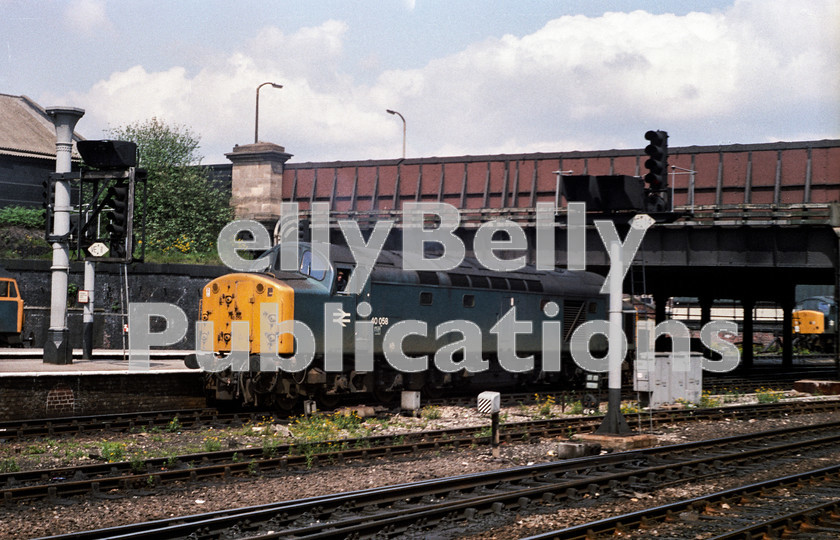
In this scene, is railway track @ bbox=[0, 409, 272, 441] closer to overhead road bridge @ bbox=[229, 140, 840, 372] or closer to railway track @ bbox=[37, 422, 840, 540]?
railway track @ bbox=[37, 422, 840, 540]

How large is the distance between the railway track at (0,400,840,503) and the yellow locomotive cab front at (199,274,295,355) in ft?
11.8

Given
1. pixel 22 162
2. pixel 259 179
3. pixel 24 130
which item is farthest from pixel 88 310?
pixel 24 130

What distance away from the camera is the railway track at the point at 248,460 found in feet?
39.0

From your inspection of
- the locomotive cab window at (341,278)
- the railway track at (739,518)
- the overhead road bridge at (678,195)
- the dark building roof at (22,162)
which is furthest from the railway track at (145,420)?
the dark building roof at (22,162)

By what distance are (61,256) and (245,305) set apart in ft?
22.9

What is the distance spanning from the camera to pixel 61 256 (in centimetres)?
2319

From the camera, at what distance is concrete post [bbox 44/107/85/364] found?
2264 centimetres

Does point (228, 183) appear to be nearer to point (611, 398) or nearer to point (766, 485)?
point (611, 398)

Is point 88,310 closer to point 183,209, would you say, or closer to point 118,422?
point 118,422

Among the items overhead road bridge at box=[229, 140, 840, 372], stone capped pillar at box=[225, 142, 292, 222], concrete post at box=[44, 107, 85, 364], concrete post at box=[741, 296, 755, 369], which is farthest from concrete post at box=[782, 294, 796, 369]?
concrete post at box=[44, 107, 85, 364]

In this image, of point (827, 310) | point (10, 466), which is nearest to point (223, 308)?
point (10, 466)

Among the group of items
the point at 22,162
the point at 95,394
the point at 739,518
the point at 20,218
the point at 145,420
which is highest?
the point at 22,162

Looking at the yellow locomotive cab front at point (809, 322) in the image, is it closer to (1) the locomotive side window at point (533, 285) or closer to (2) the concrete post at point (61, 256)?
(1) the locomotive side window at point (533, 285)

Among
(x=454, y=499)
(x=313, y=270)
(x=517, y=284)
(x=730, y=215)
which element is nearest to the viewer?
(x=454, y=499)
